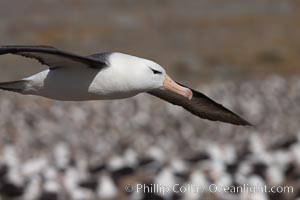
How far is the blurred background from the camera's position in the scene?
11156mm

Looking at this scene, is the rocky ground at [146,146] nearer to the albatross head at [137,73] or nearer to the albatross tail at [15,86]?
the albatross tail at [15,86]

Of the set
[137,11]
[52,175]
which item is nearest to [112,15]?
[137,11]

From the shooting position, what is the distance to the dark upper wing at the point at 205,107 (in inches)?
215

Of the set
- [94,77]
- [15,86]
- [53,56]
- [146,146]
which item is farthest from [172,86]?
[146,146]

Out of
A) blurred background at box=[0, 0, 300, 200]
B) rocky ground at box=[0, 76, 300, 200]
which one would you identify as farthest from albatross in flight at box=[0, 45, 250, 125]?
rocky ground at box=[0, 76, 300, 200]

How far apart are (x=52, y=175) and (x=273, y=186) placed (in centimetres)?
292

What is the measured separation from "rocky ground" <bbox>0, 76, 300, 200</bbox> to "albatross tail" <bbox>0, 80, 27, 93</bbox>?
5264mm

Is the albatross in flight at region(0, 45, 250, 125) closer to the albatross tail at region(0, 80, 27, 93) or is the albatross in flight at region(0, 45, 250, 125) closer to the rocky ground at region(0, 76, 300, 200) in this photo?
the albatross tail at region(0, 80, 27, 93)

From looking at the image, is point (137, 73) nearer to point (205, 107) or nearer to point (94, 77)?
point (94, 77)

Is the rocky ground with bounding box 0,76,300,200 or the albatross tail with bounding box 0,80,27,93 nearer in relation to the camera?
the albatross tail with bounding box 0,80,27,93

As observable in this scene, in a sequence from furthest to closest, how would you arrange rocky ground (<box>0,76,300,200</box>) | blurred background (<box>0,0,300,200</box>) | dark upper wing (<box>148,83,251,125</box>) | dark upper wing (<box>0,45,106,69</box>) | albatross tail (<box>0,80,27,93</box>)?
1. blurred background (<box>0,0,300,200</box>)
2. rocky ground (<box>0,76,300,200</box>)
3. dark upper wing (<box>148,83,251,125</box>)
4. albatross tail (<box>0,80,27,93</box>)
5. dark upper wing (<box>0,45,106,69</box>)

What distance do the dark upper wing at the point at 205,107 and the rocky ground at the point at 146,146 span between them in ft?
13.6

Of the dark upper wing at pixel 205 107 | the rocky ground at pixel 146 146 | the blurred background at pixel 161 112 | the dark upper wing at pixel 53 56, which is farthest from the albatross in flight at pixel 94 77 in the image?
the rocky ground at pixel 146 146

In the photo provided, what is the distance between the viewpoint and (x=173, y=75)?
25.6 meters
